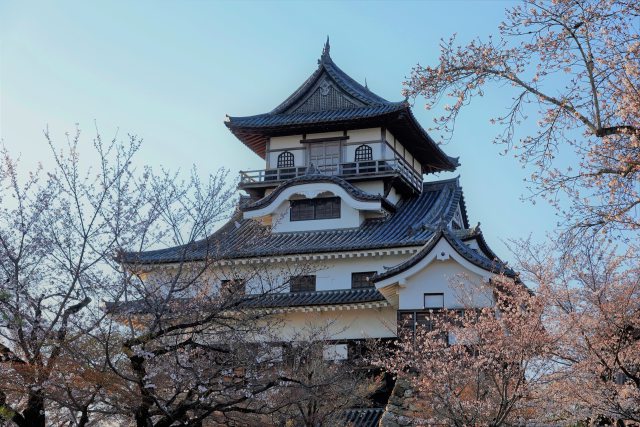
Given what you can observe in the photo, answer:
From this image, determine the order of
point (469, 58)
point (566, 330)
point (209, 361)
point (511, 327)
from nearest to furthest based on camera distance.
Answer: point (469, 58), point (209, 361), point (566, 330), point (511, 327)

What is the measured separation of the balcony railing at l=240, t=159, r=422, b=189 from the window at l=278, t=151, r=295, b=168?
49 centimetres

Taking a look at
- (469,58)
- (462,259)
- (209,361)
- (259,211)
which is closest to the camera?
A: (469,58)

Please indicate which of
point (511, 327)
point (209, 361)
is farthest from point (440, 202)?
point (209, 361)

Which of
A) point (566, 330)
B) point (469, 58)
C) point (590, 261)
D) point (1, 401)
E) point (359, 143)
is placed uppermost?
point (359, 143)

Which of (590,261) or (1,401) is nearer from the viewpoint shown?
(1,401)

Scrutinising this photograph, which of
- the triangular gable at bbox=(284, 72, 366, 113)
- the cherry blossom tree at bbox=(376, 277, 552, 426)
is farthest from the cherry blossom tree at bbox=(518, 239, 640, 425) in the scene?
the triangular gable at bbox=(284, 72, 366, 113)

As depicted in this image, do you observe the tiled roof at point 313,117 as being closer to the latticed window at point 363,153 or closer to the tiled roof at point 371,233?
the latticed window at point 363,153

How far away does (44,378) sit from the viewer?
11844mm

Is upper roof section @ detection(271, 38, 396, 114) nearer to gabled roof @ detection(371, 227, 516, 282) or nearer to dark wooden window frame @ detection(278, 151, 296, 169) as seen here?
dark wooden window frame @ detection(278, 151, 296, 169)

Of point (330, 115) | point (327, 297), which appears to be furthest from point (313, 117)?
point (327, 297)

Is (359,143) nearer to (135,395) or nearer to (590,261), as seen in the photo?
(590,261)

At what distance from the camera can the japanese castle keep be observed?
24.5 m

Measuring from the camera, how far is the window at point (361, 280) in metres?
27.2

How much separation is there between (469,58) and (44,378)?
715 cm
